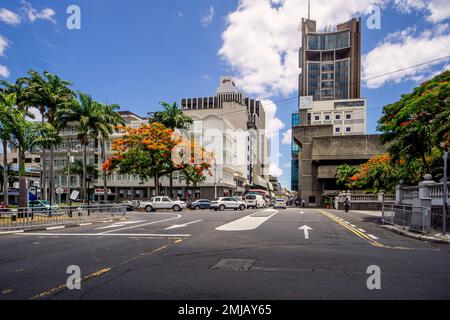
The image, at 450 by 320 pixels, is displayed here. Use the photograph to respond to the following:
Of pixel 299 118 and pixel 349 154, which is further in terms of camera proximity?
pixel 299 118

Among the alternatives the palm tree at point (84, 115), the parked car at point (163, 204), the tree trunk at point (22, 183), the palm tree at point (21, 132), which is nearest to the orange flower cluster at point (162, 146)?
the palm tree at point (84, 115)

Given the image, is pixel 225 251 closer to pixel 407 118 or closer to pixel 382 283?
pixel 382 283

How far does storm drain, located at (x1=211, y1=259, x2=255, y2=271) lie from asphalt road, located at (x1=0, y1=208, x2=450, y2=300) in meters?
0.02

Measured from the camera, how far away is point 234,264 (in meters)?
7.85

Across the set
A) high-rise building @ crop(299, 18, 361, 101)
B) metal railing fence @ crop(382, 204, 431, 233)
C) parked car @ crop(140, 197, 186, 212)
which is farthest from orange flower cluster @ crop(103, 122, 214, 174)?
high-rise building @ crop(299, 18, 361, 101)

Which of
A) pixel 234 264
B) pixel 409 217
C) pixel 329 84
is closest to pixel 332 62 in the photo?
pixel 329 84

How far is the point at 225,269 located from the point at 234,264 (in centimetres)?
57

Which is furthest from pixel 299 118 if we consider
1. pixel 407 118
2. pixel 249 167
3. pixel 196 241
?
pixel 196 241

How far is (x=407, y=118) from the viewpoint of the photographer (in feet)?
65.6

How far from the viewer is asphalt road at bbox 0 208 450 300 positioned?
5.63 metres

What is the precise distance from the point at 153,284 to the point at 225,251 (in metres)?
3.78

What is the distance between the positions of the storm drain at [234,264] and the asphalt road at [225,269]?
0.02 metres
